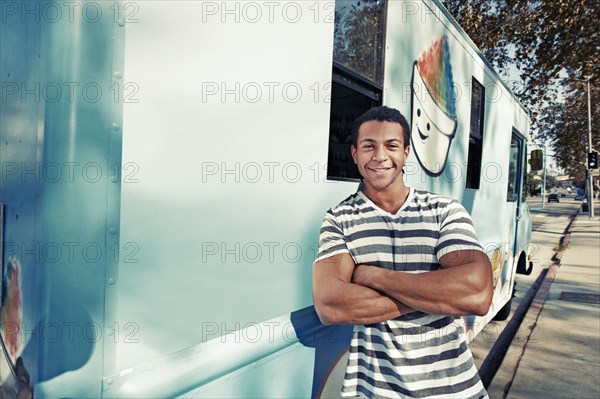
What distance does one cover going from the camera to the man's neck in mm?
1678

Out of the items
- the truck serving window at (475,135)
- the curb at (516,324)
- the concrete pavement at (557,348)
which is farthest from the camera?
the curb at (516,324)

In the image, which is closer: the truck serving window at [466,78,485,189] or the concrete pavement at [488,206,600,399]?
the truck serving window at [466,78,485,189]

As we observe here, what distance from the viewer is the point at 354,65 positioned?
2010mm

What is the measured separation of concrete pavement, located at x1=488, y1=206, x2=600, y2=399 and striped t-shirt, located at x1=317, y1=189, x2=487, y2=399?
270 centimetres

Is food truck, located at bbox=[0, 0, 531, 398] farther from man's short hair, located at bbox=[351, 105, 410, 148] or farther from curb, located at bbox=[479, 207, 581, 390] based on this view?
curb, located at bbox=[479, 207, 581, 390]

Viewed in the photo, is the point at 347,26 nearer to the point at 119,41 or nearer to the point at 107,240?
the point at 119,41

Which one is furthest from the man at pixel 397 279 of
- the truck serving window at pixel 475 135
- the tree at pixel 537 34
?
the tree at pixel 537 34

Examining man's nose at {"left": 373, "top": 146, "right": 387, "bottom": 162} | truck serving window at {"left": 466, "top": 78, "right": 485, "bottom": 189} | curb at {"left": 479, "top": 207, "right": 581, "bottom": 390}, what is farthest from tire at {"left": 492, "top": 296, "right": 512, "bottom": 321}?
man's nose at {"left": 373, "top": 146, "right": 387, "bottom": 162}

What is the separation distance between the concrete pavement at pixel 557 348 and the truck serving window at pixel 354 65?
2.73 meters

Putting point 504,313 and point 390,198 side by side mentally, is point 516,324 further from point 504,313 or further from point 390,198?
point 390,198

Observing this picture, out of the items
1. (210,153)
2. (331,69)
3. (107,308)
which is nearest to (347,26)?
(331,69)

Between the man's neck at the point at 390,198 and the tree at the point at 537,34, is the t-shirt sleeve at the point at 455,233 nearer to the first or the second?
the man's neck at the point at 390,198

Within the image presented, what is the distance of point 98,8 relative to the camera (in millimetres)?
1155

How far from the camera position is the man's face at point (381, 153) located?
1652 mm
